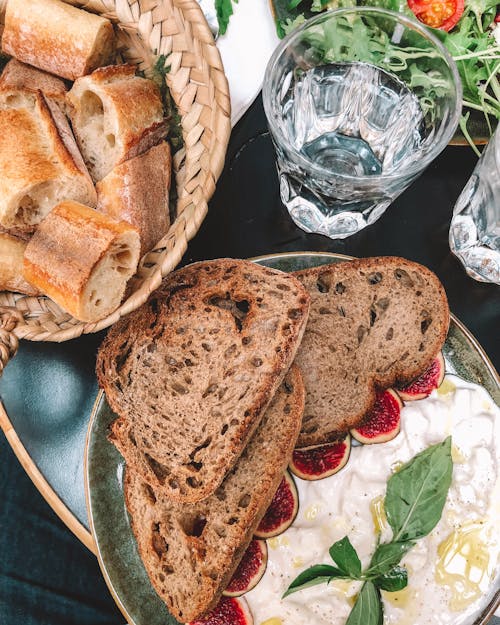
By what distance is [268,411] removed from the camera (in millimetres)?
1427

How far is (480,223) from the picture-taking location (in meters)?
1.62

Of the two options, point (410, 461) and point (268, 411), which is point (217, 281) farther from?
point (410, 461)

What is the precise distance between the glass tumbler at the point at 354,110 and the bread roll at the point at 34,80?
48 centimetres

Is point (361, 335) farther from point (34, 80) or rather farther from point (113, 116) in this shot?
point (34, 80)

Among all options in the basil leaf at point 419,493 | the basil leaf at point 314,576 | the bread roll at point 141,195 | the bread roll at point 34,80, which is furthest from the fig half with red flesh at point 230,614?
the bread roll at point 34,80

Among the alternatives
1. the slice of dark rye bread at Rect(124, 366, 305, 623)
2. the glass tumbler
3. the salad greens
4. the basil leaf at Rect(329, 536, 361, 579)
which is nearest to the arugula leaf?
the salad greens

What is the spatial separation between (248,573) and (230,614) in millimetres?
96

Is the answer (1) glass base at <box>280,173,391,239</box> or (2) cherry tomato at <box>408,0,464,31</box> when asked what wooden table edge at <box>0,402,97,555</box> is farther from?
(2) cherry tomato at <box>408,0,464,31</box>

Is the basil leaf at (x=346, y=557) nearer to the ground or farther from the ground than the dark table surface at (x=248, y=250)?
nearer to the ground

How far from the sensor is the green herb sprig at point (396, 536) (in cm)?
133

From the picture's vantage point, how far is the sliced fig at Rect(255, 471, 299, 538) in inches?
57.4

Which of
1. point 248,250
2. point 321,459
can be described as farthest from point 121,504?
point 248,250

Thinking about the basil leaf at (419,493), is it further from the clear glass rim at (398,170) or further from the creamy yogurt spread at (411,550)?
the clear glass rim at (398,170)

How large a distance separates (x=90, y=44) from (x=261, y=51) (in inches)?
18.6
